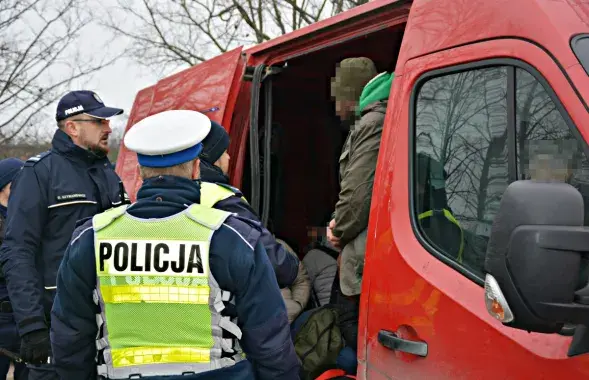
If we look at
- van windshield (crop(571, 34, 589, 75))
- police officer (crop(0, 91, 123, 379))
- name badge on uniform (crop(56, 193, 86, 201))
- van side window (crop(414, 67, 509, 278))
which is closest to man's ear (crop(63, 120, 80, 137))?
police officer (crop(0, 91, 123, 379))

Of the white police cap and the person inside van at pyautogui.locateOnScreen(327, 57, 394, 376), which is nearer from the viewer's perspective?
the white police cap

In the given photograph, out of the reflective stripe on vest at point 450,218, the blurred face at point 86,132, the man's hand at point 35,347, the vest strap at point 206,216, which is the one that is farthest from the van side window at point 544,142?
the blurred face at point 86,132

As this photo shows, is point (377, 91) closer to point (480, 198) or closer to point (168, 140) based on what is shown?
point (480, 198)

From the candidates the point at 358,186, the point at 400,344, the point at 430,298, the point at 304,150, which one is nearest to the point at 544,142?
the point at 430,298

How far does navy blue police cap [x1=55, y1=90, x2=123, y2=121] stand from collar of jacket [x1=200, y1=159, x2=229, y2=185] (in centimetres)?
68

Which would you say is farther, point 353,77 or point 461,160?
point 353,77

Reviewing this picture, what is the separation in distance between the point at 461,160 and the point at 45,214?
6.97 feet

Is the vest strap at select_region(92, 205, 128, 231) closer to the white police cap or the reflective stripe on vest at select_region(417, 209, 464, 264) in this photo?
the white police cap

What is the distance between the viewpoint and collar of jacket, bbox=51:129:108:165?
344 centimetres

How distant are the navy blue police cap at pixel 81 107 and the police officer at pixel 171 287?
1610mm

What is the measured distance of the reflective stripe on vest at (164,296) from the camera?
191 centimetres

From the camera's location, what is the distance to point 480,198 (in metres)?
2.08

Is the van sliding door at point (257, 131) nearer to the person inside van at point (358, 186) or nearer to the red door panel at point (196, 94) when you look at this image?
the red door panel at point (196, 94)

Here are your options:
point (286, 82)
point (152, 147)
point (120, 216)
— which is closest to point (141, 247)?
point (120, 216)
